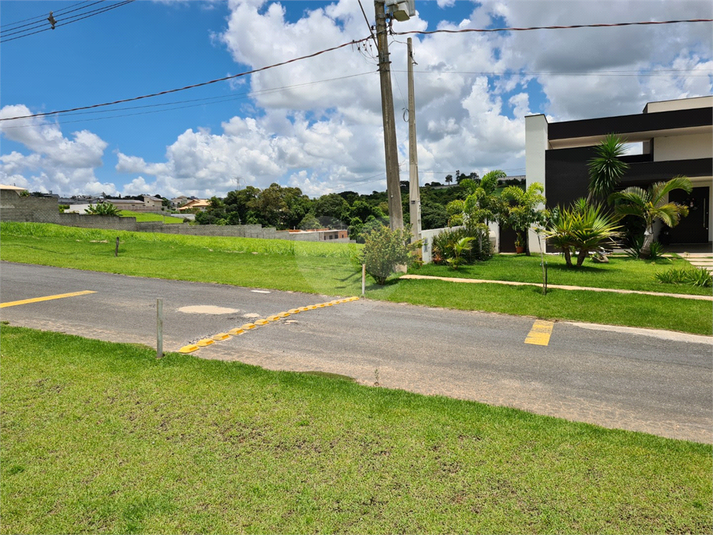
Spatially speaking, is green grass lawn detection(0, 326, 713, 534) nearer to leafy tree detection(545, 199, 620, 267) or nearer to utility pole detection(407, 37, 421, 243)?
utility pole detection(407, 37, 421, 243)

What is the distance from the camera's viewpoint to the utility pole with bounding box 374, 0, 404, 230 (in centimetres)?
1421

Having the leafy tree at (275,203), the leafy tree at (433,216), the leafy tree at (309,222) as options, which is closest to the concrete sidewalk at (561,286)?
the leafy tree at (309,222)

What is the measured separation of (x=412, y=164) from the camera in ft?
58.2

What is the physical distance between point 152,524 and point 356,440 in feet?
6.07

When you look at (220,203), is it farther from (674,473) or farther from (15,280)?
(674,473)

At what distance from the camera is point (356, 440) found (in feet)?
14.5

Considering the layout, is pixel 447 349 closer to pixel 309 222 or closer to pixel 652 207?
pixel 652 207

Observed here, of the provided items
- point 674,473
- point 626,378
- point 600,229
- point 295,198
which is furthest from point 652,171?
point 295,198

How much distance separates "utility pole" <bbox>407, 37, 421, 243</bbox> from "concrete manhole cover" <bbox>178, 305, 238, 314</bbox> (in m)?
8.14

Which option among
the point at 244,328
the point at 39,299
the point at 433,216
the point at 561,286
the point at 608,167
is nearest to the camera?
the point at 244,328

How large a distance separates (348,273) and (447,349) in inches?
388

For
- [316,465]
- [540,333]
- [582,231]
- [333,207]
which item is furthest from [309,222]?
[316,465]

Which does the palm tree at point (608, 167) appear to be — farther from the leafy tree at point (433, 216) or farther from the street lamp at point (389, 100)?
the leafy tree at point (433, 216)

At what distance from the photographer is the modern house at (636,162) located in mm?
22203
